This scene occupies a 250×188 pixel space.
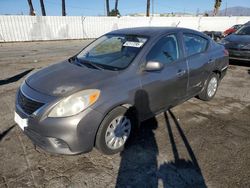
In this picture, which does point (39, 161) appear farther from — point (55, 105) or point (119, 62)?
point (119, 62)

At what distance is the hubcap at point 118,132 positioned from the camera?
293cm

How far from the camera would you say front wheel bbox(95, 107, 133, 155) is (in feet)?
9.17

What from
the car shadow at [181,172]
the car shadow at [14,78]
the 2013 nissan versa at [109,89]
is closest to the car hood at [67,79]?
the 2013 nissan versa at [109,89]

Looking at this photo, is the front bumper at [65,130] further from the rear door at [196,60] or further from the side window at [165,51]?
the rear door at [196,60]

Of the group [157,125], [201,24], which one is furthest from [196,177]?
[201,24]

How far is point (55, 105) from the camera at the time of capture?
258 cm

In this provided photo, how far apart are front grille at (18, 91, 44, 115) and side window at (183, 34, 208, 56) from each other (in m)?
2.68

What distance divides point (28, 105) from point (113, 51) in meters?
1.68

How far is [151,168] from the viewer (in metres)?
2.83

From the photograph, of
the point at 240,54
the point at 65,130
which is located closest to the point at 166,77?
the point at 65,130

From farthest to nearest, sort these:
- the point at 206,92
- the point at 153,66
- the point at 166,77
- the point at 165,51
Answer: the point at 206,92 < the point at 165,51 < the point at 166,77 < the point at 153,66

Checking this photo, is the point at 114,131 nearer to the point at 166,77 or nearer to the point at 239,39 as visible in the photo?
the point at 166,77

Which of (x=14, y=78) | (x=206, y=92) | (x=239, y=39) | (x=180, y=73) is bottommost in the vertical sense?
(x=14, y=78)

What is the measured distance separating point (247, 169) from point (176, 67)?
5.80ft
